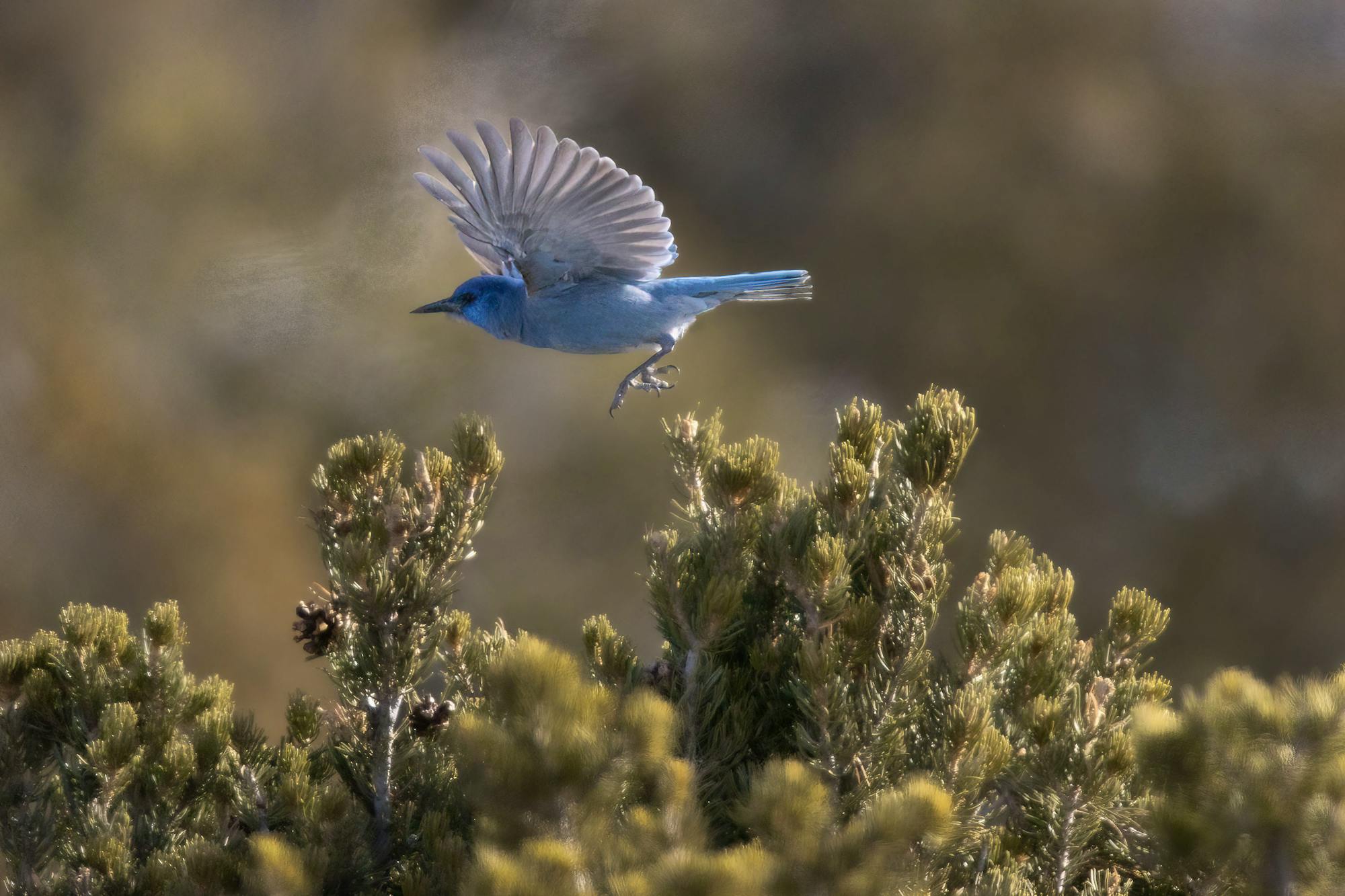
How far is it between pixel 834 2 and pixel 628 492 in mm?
1909

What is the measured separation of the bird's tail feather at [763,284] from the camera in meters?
1.67

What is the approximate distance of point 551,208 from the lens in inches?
59.4

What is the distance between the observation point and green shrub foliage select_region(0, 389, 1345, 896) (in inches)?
26.1

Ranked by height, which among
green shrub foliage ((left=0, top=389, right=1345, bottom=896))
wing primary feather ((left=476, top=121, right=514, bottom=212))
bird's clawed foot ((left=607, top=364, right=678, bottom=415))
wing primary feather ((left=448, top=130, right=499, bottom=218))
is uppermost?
wing primary feather ((left=476, top=121, right=514, bottom=212))

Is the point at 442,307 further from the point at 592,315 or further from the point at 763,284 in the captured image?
the point at 763,284

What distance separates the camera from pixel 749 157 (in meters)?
3.86

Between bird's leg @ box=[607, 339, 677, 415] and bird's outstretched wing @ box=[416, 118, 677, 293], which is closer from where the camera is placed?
bird's outstretched wing @ box=[416, 118, 677, 293]

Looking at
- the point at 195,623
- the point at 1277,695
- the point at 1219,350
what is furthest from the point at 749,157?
the point at 1277,695

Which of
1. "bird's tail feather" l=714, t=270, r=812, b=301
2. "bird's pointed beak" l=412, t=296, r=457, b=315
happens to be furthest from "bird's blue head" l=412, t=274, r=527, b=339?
"bird's tail feather" l=714, t=270, r=812, b=301

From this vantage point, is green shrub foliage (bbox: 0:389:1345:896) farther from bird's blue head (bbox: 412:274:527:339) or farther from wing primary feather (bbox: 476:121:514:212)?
bird's blue head (bbox: 412:274:527:339)

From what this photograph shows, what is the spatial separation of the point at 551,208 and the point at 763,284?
1.14ft

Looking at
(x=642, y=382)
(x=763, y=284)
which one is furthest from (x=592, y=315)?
(x=763, y=284)

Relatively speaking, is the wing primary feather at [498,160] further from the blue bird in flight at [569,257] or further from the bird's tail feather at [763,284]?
the bird's tail feather at [763,284]

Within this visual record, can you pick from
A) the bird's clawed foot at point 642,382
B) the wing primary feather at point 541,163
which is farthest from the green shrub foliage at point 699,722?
the bird's clawed foot at point 642,382
